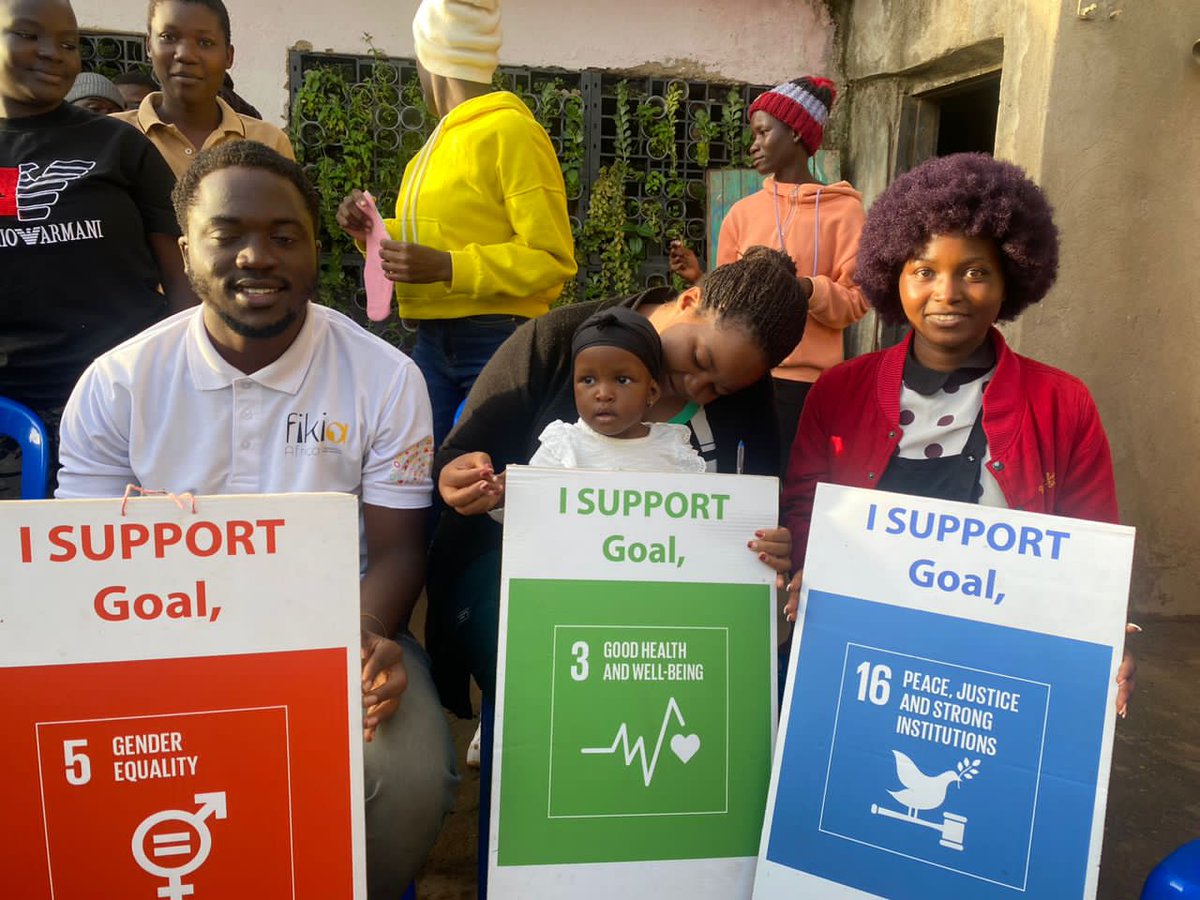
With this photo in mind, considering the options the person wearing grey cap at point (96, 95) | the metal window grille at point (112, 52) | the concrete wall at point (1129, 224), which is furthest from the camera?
the metal window grille at point (112, 52)

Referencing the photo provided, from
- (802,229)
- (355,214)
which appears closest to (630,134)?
(802,229)

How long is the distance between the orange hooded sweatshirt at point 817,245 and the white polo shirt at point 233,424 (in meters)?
1.73

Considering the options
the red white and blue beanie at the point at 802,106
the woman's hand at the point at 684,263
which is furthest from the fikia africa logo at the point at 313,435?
the red white and blue beanie at the point at 802,106

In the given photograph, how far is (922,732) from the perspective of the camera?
1826mm

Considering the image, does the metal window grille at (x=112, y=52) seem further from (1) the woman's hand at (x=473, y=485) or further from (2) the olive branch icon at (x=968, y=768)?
(2) the olive branch icon at (x=968, y=768)

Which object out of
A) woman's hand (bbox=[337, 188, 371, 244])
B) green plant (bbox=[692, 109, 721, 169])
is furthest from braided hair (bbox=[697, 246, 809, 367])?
green plant (bbox=[692, 109, 721, 169])

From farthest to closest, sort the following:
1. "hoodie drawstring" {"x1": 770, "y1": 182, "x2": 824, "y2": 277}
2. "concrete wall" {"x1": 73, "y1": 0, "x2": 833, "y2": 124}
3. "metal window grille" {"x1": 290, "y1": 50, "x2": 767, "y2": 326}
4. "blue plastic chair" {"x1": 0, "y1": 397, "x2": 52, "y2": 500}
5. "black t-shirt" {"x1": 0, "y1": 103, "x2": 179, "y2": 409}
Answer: "metal window grille" {"x1": 290, "y1": 50, "x2": 767, "y2": 326}, "concrete wall" {"x1": 73, "y1": 0, "x2": 833, "y2": 124}, "hoodie drawstring" {"x1": 770, "y1": 182, "x2": 824, "y2": 277}, "black t-shirt" {"x1": 0, "y1": 103, "x2": 179, "y2": 409}, "blue plastic chair" {"x1": 0, "y1": 397, "x2": 52, "y2": 500}

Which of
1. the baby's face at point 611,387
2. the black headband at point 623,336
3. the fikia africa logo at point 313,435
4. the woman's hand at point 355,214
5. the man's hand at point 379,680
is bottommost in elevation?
the man's hand at point 379,680

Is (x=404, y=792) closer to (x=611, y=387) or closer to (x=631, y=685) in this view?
(x=631, y=685)

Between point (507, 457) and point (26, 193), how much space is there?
60.8 inches

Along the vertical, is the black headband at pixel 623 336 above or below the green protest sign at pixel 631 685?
above

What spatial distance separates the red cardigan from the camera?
7.06 ft

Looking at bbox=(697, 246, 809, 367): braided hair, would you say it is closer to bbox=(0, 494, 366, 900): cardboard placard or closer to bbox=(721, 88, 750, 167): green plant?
bbox=(0, 494, 366, 900): cardboard placard

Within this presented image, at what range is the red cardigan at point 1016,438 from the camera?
215 centimetres
